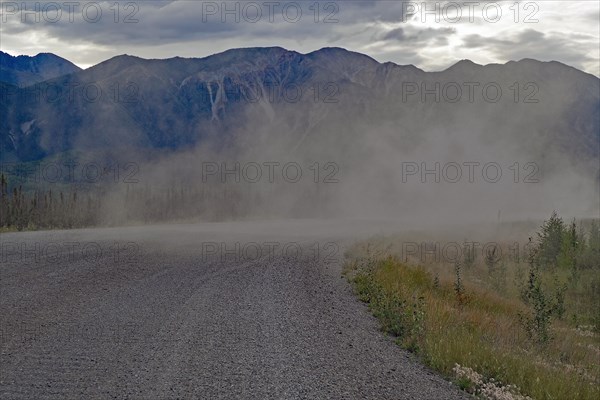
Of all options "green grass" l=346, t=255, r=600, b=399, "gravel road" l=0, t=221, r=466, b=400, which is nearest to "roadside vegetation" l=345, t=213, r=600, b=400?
"green grass" l=346, t=255, r=600, b=399

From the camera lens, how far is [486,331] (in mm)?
11414

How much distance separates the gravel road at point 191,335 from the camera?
747 cm

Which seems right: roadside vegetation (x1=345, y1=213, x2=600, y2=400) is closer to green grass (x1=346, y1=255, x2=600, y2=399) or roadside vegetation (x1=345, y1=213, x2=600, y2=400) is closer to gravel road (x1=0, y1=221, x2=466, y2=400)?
green grass (x1=346, y1=255, x2=600, y2=399)

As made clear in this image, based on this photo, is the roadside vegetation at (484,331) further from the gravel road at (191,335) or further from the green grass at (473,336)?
the gravel road at (191,335)

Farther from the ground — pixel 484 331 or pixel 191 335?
pixel 191 335

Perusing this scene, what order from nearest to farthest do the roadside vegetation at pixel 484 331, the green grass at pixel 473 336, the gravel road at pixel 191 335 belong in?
1. the gravel road at pixel 191 335
2. the roadside vegetation at pixel 484 331
3. the green grass at pixel 473 336

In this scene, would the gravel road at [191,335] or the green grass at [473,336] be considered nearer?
the gravel road at [191,335]

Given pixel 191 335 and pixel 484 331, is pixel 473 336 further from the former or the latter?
pixel 191 335

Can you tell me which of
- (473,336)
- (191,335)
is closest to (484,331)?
(473,336)

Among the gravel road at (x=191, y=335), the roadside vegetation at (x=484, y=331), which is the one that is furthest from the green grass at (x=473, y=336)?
the gravel road at (x=191, y=335)

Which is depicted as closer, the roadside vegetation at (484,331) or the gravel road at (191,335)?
the gravel road at (191,335)

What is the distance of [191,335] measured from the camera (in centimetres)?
977

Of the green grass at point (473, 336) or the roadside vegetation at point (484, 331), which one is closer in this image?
the roadside vegetation at point (484, 331)

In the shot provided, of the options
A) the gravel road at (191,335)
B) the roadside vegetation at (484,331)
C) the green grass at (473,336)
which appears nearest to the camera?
the gravel road at (191,335)
